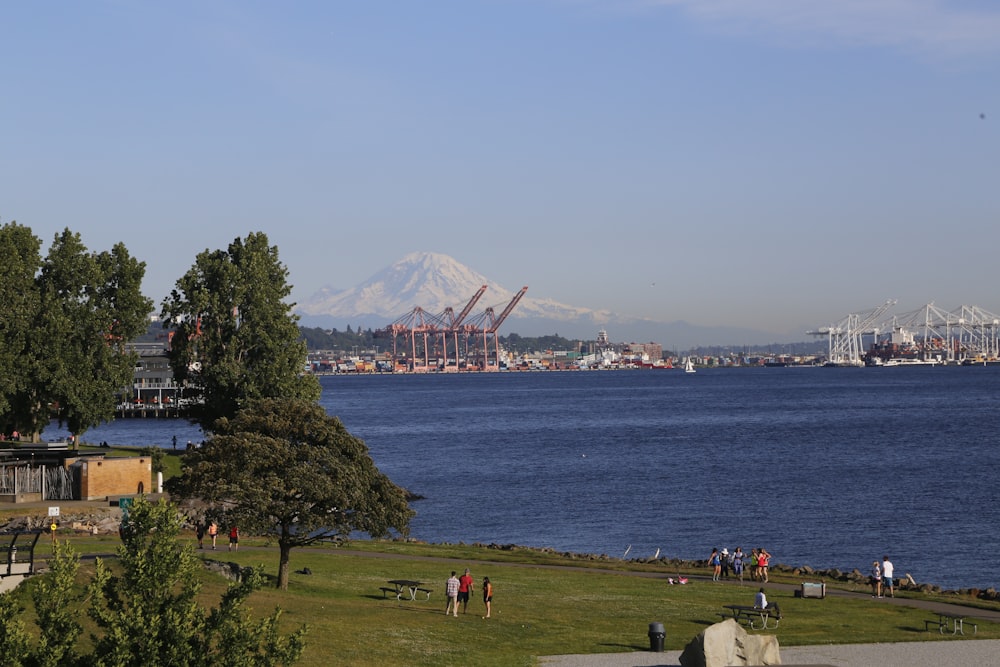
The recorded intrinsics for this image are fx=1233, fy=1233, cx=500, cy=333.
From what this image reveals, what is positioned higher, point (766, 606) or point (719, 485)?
point (766, 606)

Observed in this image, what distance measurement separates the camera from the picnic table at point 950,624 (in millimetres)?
33894

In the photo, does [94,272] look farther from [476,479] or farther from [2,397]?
[476,479]

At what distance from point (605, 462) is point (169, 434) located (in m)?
64.6

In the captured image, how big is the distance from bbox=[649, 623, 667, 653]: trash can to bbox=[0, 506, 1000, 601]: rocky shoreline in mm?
18348

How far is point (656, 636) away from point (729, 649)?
4.62m

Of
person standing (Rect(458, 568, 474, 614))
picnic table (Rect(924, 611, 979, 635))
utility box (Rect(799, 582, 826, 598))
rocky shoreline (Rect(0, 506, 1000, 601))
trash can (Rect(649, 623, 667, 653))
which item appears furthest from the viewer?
rocky shoreline (Rect(0, 506, 1000, 601))

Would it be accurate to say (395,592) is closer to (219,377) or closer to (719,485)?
(219,377)

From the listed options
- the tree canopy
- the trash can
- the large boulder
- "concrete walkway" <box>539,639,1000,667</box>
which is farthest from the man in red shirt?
the tree canopy

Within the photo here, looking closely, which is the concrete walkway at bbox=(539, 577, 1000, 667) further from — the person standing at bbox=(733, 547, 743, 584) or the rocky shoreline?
the person standing at bbox=(733, 547, 743, 584)

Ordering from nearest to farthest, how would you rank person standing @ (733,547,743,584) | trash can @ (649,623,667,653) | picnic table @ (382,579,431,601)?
trash can @ (649,623,667,653) → picnic table @ (382,579,431,601) → person standing @ (733,547,743,584)

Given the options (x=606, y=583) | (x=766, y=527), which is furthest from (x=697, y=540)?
(x=606, y=583)

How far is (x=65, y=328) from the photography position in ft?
238

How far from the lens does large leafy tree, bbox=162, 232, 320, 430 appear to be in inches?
2977

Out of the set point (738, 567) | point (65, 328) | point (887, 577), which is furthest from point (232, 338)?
point (887, 577)
